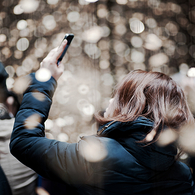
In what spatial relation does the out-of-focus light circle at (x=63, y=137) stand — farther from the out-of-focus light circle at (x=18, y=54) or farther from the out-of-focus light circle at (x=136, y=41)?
the out-of-focus light circle at (x=136, y=41)

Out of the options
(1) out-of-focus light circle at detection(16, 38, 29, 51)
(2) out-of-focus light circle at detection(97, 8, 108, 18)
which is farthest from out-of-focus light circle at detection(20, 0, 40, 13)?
(2) out-of-focus light circle at detection(97, 8, 108, 18)

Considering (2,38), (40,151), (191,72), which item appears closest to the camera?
(40,151)

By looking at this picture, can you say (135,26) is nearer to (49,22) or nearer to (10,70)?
(49,22)

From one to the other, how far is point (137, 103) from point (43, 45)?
862 mm

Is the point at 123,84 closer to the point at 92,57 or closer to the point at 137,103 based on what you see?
the point at 137,103

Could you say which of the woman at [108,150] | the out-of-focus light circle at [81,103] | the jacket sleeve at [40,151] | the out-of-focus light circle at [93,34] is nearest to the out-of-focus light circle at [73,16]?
the out-of-focus light circle at [93,34]

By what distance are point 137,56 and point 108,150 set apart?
0.92 meters

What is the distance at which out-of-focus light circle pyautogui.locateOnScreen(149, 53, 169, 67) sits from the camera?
3.87ft

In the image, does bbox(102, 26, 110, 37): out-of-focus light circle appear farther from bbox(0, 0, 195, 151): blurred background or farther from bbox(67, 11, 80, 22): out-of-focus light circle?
bbox(67, 11, 80, 22): out-of-focus light circle

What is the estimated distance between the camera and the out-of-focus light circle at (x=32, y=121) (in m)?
0.40

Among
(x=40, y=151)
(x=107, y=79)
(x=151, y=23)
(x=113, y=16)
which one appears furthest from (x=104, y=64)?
(x=40, y=151)

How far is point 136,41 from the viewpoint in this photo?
1.17 metres

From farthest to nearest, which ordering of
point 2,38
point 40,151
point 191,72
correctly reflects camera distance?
point 191,72 → point 2,38 → point 40,151

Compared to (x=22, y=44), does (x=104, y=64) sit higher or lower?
lower
